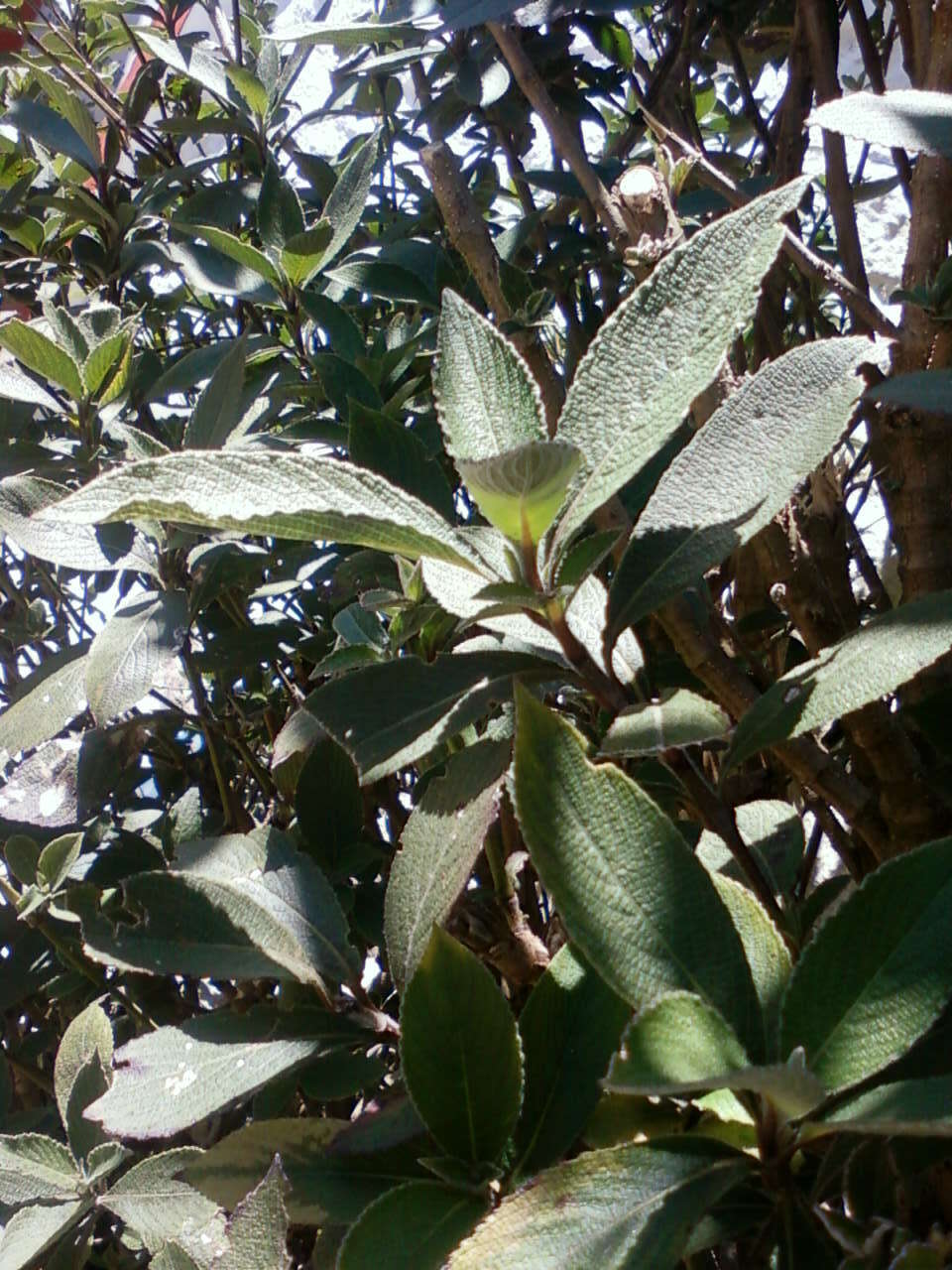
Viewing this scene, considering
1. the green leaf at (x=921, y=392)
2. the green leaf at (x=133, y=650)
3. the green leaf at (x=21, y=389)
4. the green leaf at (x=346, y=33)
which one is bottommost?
the green leaf at (x=133, y=650)

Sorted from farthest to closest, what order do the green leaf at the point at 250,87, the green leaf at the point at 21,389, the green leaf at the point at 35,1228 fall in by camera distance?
the green leaf at the point at 250,87, the green leaf at the point at 21,389, the green leaf at the point at 35,1228

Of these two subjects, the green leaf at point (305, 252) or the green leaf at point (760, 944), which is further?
the green leaf at point (305, 252)

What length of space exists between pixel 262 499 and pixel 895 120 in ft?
1.25

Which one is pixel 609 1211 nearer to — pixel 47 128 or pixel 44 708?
pixel 44 708

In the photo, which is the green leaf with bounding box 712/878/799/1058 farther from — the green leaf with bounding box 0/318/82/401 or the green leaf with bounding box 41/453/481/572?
the green leaf with bounding box 0/318/82/401

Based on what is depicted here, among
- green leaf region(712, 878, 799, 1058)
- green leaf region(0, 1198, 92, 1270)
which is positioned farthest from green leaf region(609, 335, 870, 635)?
green leaf region(0, 1198, 92, 1270)

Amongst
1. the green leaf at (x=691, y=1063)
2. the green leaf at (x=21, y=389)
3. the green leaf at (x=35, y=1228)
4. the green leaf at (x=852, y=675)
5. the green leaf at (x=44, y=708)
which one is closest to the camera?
the green leaf at (x=691, y=1063)

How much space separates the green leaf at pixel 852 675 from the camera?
417mm

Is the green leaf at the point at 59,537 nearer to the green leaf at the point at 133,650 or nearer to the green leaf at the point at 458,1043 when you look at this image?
the green leaf at the point at 133,650

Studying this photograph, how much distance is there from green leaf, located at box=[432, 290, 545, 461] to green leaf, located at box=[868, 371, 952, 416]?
0.16m

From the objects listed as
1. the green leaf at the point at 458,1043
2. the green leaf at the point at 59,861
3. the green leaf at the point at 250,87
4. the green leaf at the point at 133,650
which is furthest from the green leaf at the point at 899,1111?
the green leaf at the point at 250,87

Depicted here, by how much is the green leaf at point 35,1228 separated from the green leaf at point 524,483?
51cm

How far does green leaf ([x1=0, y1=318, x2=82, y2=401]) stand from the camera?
31.3 inches

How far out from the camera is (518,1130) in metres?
0.46
